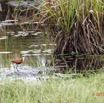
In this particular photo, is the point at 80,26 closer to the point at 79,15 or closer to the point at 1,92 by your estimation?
the point at 79,15

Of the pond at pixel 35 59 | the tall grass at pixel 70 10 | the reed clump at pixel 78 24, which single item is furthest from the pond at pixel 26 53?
the tall grass at pixel 70 10

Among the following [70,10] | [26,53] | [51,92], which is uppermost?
[70,10]

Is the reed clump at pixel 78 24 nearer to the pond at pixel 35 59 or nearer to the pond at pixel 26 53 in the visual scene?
the pond at pixel 35 59

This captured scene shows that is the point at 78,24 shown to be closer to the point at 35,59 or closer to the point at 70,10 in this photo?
the point at 70,10

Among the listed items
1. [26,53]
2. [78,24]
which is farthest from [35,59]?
[78,24]

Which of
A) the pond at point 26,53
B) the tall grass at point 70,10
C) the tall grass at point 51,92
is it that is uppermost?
the tall grass at point 70,10

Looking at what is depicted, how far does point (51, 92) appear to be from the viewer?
4.99 metres

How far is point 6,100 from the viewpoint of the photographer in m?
4.77

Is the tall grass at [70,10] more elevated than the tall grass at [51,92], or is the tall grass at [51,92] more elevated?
the tall grass at [70,10]

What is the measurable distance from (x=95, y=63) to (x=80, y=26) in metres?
0.84

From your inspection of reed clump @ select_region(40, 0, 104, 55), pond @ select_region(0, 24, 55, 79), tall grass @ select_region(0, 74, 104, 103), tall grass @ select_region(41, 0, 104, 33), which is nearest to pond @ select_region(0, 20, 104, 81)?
pond @ select_region(0, 24, 55, 79)

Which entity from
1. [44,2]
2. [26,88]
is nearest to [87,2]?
[44,2]

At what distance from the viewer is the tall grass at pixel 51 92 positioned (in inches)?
186

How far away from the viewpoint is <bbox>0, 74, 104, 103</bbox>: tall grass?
4719 mm
